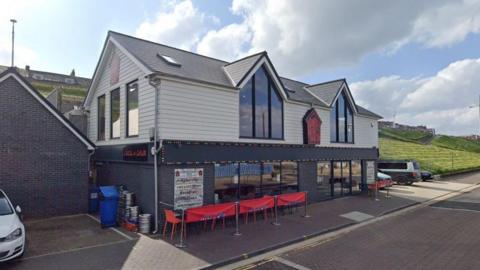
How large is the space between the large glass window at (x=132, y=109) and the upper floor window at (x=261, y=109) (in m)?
4.36

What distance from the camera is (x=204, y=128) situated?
11859 mm

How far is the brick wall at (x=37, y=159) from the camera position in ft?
38.7

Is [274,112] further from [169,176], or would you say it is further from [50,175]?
[50,175]

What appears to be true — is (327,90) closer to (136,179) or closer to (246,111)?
(246,111)

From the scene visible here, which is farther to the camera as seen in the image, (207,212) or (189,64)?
(189,64)

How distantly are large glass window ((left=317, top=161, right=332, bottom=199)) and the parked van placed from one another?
1338cm

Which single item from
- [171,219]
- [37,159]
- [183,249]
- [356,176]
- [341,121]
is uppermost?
[341,121]

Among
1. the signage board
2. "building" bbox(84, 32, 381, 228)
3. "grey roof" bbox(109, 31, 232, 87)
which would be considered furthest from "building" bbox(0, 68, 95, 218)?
the signage board

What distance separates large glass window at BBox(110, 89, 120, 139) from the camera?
13.9m

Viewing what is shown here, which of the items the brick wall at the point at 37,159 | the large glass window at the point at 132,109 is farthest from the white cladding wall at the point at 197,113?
the brick wall at the point at 37,159

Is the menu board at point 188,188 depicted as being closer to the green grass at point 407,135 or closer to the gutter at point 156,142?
the gutter at point 156,142

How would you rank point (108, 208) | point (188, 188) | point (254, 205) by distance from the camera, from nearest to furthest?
point (108, 208) → point (188, 188) → point (254, 205)

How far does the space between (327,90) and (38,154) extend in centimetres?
1558

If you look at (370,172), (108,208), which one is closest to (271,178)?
(108,208)
